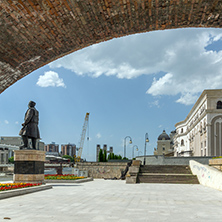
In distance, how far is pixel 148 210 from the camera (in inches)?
353

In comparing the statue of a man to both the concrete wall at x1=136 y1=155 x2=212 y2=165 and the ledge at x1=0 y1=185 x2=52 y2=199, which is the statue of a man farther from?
the concrete wall at x1=136 y1=155 x2=212 y2=165

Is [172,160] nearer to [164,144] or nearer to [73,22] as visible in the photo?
[73,22]

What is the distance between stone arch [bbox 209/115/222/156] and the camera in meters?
41.2

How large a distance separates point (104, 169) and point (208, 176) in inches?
538

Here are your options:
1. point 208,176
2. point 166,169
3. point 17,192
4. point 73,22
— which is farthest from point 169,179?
point 73,22

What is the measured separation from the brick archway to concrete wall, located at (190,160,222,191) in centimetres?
1211

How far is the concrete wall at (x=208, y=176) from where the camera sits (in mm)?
16677

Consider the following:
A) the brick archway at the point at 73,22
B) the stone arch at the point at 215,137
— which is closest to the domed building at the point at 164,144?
the stone arch at the point at 215,137

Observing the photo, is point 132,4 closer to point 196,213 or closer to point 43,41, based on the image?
point 43,41

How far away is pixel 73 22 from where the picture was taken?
6.72 m

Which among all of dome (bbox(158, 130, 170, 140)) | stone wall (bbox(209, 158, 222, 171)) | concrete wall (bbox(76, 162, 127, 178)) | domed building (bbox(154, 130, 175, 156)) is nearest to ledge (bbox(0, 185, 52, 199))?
stone wall (bbox(209, 158, 222, 171))

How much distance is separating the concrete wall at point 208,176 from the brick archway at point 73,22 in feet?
39.7

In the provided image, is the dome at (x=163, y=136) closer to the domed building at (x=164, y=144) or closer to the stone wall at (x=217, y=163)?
the domed building at (x=164, y=144)

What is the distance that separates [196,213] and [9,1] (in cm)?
736
